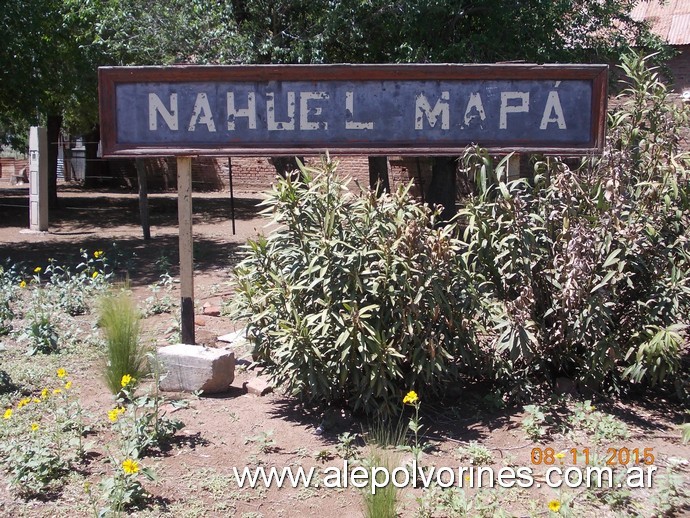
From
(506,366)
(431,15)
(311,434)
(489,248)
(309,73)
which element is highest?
(431,15)

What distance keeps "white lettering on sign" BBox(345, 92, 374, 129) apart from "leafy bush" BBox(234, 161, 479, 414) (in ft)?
2.19

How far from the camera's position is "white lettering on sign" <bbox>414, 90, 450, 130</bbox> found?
563 cm

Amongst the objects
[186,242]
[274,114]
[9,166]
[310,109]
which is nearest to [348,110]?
[310,109]

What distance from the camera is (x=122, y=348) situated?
17.9 ft

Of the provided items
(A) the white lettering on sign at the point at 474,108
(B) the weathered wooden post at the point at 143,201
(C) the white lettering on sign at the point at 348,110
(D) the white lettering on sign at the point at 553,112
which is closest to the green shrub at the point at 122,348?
(C) the white lettering on sign at the point at 348,110

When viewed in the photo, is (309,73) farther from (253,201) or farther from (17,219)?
(253,201)

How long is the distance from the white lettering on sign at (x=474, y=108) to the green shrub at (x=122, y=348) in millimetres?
2886

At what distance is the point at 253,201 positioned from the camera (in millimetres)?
20891

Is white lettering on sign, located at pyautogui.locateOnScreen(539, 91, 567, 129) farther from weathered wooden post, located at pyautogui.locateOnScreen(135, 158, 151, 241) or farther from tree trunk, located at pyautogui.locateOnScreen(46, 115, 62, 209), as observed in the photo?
tree trunk, located at pyautogui.locateOnScreen(46, 115, 62, 209)

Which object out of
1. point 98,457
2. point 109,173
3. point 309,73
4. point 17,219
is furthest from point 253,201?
point 98,457

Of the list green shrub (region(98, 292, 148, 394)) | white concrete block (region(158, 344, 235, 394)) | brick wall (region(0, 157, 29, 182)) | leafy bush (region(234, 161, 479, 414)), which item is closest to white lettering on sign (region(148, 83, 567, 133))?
leafy bush (region(234, 161, 479, 414))

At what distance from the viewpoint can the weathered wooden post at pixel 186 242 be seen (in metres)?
5.89

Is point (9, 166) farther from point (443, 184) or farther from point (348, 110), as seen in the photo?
point (348, 110)

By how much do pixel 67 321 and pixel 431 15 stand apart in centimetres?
629
